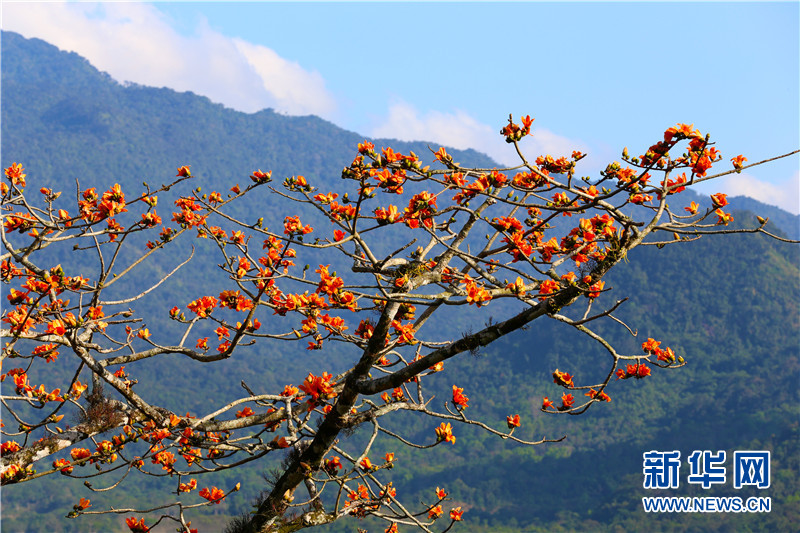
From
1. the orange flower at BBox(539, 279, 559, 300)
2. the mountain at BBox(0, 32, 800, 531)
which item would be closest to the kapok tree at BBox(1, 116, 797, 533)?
the orange flower at BBox(539, 279, 559, 300)

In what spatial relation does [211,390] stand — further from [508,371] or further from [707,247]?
[707,247]

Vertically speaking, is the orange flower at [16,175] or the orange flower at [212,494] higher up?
the orange flower at [16,175]

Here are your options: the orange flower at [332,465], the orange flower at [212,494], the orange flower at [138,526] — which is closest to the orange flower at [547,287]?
the orange flower at [332,465]

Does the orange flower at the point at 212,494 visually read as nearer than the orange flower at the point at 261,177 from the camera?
No

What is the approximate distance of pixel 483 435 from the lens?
8912 centimetres

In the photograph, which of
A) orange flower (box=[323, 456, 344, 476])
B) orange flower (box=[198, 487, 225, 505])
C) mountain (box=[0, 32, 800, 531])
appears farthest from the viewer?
mountain (box=[0, 32, 800, 531])

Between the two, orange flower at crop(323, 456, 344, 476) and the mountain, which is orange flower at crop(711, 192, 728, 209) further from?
the mountain

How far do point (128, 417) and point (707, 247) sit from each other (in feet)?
329

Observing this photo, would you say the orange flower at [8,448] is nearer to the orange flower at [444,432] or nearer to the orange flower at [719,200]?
the orange flower at [444,432]

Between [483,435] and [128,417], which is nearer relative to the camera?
[128,417]

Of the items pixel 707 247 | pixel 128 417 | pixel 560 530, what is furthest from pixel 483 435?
pixel 128 417

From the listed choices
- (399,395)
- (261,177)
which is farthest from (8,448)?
(399,395)

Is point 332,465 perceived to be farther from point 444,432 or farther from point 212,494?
point 212,494

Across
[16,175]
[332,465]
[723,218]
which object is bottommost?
[332,465]
